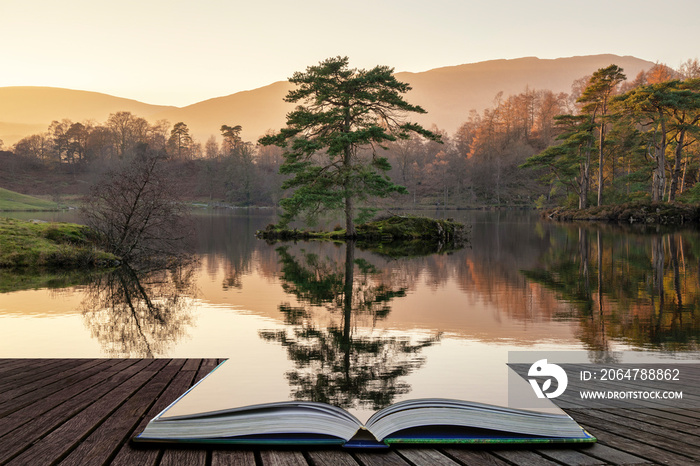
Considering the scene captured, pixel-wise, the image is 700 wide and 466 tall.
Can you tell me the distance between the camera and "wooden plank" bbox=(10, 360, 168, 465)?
2920mm

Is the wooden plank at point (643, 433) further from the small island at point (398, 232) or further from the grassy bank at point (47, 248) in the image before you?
the small island at point (398, 232)

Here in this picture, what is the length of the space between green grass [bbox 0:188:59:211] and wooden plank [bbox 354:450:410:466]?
76.8 metres

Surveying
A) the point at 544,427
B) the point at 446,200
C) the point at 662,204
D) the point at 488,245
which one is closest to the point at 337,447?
the point at 544,427

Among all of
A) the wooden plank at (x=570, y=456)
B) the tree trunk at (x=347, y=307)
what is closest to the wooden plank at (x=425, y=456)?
the wooden plank at (x=570, y=456)

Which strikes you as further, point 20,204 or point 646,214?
point 20,204

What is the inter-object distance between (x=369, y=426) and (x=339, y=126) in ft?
89.1

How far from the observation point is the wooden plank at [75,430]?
115 inches

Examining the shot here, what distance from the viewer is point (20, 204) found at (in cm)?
7412

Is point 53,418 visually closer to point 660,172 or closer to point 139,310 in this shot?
point 139,310

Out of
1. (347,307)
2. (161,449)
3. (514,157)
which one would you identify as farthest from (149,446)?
(514,157)

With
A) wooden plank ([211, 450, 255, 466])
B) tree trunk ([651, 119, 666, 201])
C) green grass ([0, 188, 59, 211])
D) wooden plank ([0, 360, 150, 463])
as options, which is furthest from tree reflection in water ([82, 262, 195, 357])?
green grass ([0, 188, 59, 211])

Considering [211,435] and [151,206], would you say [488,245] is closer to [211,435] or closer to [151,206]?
[151,206]

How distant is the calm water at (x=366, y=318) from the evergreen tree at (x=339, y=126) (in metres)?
8.53

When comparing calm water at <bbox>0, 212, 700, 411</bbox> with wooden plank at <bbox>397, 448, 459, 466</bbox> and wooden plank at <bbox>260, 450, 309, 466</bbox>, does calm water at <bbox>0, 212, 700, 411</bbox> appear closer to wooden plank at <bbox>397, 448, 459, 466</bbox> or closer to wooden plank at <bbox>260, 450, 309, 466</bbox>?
wooden plank at <bbox>397, 448, 459, 466</bbox>
